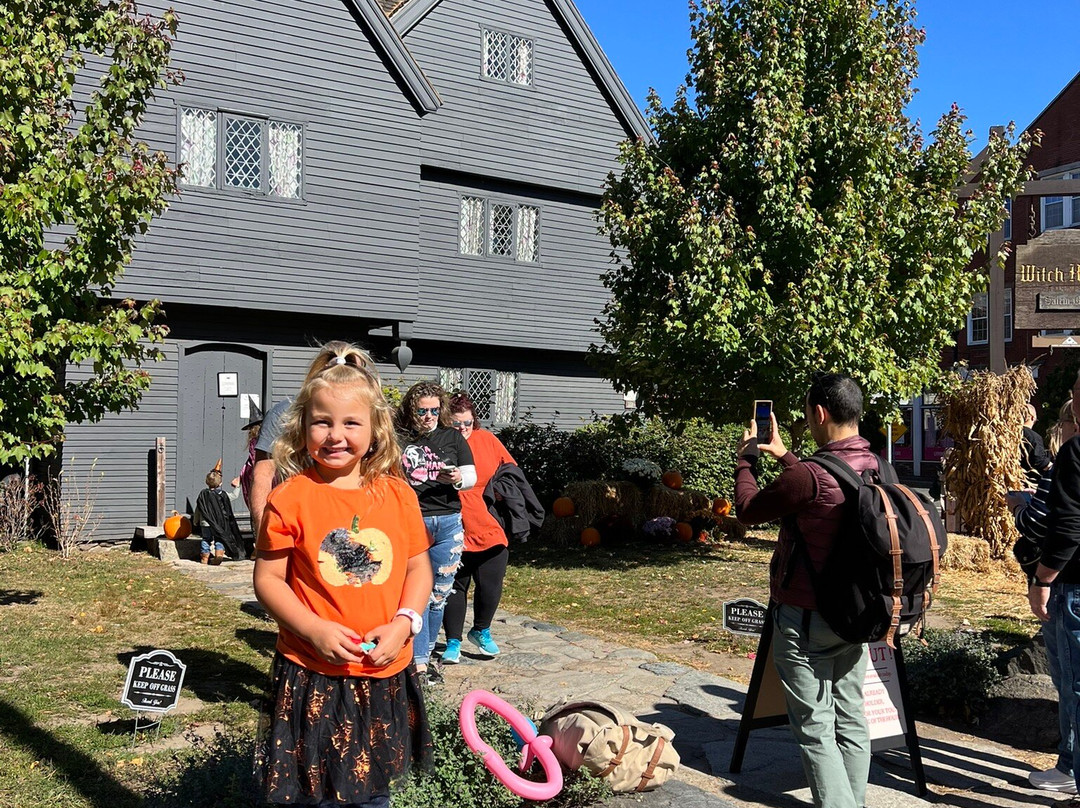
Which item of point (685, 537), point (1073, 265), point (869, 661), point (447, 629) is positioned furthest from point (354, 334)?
point (869, 661)

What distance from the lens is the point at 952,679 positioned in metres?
6.39

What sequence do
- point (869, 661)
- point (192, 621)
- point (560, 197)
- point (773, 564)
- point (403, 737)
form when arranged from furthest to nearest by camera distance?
point (560, 197) < point (192, 621) < point (869, 661) < point (773, 564) < point (403, 737)

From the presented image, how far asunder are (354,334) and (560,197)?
5.57 metres

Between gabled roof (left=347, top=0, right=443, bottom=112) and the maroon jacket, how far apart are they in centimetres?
1384

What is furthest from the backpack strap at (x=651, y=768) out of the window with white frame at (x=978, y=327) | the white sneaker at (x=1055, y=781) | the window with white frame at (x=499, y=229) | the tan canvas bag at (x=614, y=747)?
the window with white frame at (x=978, y=327)

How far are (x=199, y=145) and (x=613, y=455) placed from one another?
319 inches

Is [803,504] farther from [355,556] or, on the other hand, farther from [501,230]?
[501,230]

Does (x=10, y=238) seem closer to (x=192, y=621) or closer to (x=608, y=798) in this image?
(x=192, y=621)

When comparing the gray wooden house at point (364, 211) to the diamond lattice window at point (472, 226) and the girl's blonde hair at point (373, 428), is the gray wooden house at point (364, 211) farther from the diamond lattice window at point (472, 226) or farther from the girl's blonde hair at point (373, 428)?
the girl's blonde hair at point (373, 428)

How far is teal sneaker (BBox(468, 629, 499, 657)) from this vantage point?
765 cm

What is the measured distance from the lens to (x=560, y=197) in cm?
2030

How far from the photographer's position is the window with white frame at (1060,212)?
33156 mm

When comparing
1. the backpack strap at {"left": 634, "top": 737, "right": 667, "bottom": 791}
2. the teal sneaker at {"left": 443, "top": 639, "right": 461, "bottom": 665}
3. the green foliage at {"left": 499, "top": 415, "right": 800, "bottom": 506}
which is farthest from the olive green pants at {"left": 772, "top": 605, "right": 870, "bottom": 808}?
the green foliage at {"left": 499, "top": 415, "right": 800, "bottom": 506}

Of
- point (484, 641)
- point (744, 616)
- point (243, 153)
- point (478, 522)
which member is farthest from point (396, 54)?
point (744, 616)
